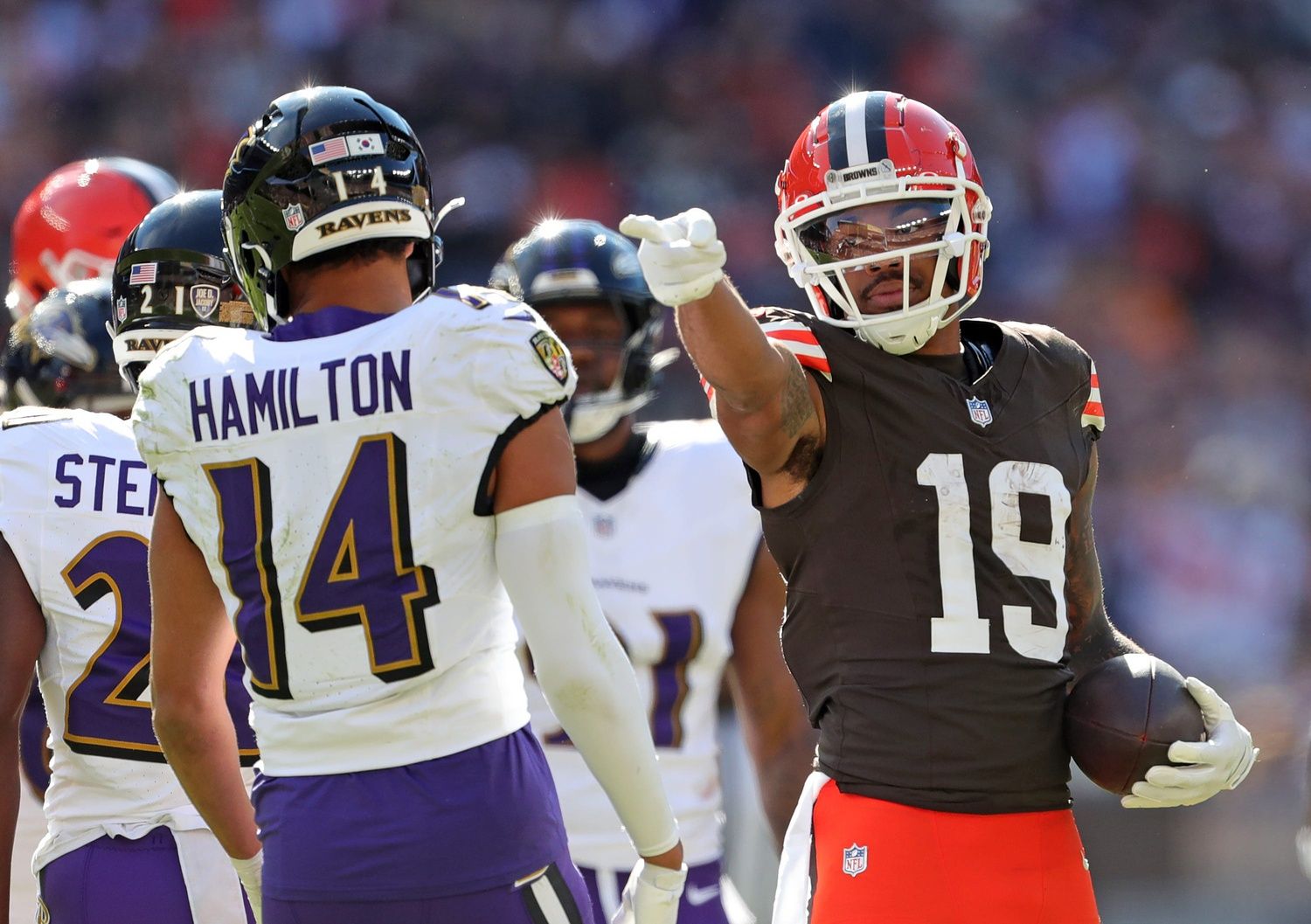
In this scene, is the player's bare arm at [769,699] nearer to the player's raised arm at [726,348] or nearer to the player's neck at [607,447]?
the player's neck at [607,447]

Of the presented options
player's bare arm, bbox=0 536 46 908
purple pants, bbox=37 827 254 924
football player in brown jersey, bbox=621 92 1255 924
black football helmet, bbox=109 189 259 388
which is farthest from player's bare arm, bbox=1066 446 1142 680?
player's bare arm, bbox=0 536 46 908

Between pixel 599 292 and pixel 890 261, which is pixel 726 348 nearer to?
pixel 890 261

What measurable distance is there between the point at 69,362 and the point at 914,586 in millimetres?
1814

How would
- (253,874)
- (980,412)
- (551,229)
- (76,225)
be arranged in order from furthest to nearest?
(76,225), (551,229), (980,412), (253,874)

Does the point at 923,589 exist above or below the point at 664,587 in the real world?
above

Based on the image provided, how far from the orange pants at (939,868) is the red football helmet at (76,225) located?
345 cm

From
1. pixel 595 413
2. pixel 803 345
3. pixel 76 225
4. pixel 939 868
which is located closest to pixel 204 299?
pixel 595 413

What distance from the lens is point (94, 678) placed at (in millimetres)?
2865

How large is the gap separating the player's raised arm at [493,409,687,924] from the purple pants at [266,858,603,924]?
115 millimetres

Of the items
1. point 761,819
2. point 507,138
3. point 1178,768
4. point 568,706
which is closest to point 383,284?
point 568,706

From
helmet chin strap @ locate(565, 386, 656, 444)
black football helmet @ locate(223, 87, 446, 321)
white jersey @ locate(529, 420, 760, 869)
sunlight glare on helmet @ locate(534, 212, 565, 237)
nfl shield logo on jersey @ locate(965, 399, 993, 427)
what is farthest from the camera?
sunlight glare on helmet @ locate(534, 212, 565, 237)

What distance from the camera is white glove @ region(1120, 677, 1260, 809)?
2543 mm

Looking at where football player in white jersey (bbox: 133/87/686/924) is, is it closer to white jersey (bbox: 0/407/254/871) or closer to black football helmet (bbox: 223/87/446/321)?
black football helmet (bbox: 223/87/446/321)

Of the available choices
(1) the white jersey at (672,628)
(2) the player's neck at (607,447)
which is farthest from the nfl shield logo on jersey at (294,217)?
(2) the player's neck at (607,447)
